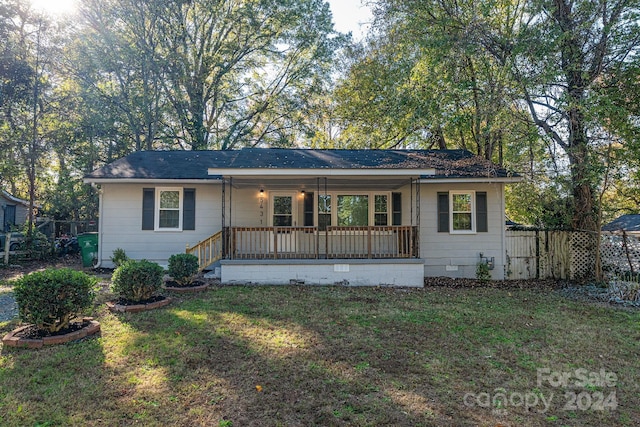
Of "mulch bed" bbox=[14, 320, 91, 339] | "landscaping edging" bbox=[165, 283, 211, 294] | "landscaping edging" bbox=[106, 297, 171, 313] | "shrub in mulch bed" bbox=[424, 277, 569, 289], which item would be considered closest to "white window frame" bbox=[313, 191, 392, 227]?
"shrub in mulch bed" bbox=[424, 277, 569, 289]

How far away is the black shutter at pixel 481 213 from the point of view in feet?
34.1

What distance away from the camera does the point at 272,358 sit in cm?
421

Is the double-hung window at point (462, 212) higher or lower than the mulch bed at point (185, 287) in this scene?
higher

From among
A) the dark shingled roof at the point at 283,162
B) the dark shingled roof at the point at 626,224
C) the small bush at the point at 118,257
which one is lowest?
the small bush at the point at 118,257

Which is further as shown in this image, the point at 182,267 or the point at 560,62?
the point at 560,62

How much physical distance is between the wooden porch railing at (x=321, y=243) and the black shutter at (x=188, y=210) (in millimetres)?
1487

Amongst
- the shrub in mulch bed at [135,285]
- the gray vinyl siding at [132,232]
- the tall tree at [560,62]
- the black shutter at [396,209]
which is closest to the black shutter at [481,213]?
the tall tree at [560,62]

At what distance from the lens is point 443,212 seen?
10.4m

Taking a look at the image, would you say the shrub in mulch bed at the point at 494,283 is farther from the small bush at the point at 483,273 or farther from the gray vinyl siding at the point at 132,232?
the gray vinyl siding at the point at 132,232

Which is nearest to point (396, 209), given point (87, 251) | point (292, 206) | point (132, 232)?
point (292, 206)

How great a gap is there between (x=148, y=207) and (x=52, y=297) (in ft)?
20.5

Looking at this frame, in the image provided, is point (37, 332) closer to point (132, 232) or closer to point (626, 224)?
point (132, 232)

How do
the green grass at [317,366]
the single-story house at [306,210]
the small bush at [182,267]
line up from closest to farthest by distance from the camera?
the green grass at [317,366], the small bush at [182,267], the single-story house at [306,210]

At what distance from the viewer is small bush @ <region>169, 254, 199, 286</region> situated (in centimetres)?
792
